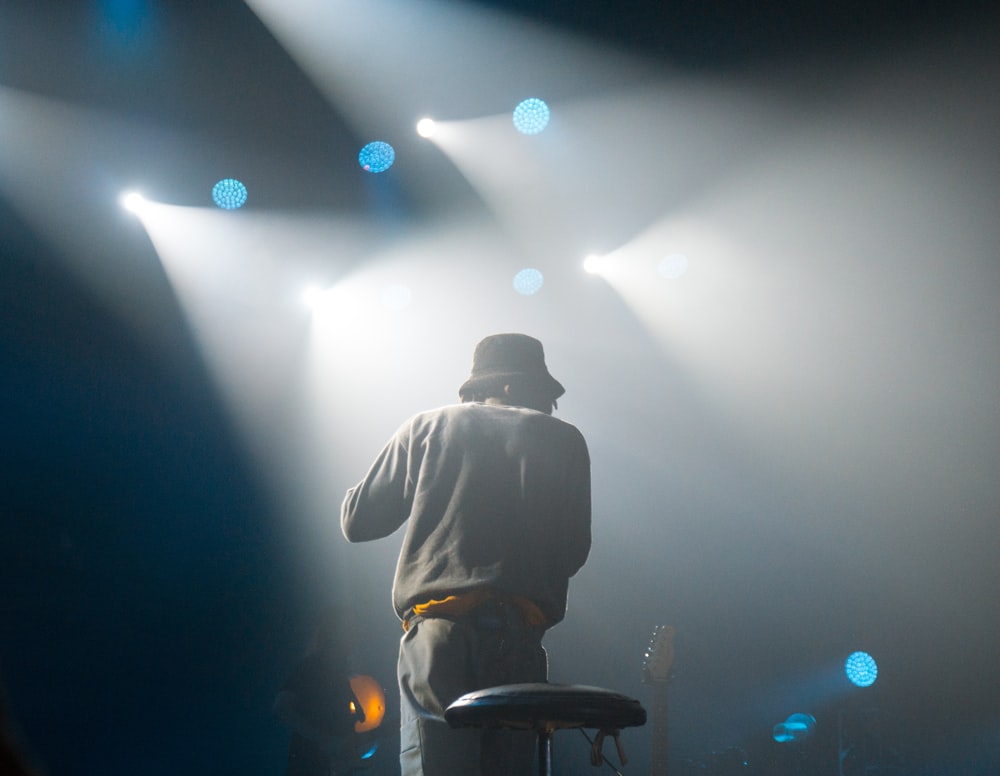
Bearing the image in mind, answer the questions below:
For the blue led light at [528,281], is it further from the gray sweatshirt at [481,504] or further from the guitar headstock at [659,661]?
the gray sweatshirt at [481,504]

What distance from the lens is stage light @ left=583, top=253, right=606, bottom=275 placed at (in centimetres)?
574

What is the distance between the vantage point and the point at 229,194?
5012 mm

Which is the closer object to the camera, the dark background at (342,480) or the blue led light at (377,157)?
the dark background at (342,480)

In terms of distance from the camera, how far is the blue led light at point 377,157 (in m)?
5.04

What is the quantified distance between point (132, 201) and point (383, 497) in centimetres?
349

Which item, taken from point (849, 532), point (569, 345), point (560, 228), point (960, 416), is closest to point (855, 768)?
point (849, 532)

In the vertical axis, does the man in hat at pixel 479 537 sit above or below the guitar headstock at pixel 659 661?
above

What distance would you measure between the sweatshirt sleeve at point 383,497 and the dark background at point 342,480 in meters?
2.73

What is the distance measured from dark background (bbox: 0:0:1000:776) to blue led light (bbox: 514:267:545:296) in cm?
23

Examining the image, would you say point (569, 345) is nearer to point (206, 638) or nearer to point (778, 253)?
point (778, 253)

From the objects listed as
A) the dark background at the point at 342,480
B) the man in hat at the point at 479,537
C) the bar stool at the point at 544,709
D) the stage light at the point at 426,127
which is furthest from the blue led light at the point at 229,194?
the bar stool at the point at 544,709

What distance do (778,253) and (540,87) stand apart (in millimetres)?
2010

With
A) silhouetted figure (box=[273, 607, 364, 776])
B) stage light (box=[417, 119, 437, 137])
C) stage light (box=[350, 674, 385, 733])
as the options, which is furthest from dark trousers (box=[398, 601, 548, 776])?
stage light (box=[417, 119, 437, 137])

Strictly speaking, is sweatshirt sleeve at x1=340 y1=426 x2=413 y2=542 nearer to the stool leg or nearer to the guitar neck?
the stool leg
